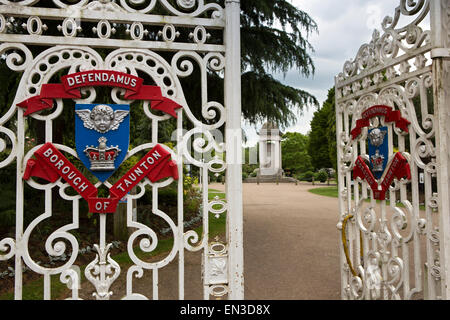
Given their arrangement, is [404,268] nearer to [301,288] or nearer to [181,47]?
[301,288]

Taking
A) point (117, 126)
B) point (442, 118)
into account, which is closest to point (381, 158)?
point (442, 118)

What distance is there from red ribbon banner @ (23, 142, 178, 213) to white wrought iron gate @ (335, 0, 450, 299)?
2.06 m

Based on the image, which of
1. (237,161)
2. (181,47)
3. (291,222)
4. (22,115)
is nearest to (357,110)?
(237,161)

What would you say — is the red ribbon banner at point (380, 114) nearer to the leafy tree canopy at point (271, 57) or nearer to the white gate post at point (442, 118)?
the white gate post at point (442, 118)

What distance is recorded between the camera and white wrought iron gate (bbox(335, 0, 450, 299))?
244 centimetres

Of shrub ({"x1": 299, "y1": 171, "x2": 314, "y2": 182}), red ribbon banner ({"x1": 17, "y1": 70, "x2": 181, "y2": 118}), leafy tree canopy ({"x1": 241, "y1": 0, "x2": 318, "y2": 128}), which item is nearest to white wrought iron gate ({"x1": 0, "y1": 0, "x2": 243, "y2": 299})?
red ribbon banner ({"x1": 17, "y1": 70, "x2": 181, "y2": 118})

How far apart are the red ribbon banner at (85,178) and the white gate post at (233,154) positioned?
1.43ft

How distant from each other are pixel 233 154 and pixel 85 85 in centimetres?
116

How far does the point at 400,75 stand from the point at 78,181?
2842 mm

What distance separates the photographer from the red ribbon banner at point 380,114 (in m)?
2.78

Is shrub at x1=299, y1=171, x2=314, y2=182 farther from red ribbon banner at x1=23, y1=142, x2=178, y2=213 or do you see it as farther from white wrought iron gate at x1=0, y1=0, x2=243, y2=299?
red ribbon banner at x1=23, y1=142, x2=178, y2=213

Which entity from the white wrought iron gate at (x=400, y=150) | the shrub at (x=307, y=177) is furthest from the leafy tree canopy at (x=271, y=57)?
the shrub at (x=307, y=177)

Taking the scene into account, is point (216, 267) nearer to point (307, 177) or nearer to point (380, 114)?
point (380, 114)

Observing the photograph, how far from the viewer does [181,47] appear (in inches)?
91.8
